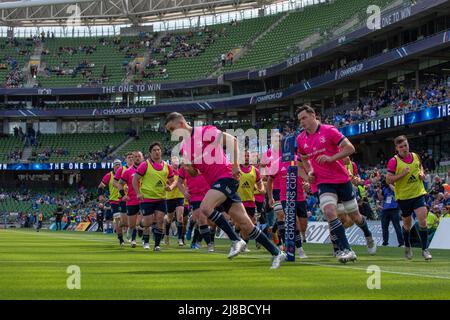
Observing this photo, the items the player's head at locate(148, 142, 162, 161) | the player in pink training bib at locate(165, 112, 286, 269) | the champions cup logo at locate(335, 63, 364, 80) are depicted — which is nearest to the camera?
the player in pink training bib at locate(165, 112, 286, 269)

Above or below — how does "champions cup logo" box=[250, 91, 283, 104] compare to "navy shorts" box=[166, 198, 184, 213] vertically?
above

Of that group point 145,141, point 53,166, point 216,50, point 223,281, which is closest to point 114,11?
point 216,50

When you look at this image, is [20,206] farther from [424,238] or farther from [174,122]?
[174,122]

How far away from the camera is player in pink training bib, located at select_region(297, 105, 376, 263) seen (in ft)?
45.6

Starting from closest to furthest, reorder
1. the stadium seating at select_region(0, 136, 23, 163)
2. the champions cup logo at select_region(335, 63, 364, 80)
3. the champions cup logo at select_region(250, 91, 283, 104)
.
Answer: the champions cup logo at select_region(335, 63, 364, 80), the champions cup logo at select_region(250, 91, 283, 104), the stadium seating at select_region(0, 136, 23, 163)

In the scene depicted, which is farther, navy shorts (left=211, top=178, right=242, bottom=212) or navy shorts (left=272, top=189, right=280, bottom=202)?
navy shorts (left=272, top=189, right=280, bottom=202)

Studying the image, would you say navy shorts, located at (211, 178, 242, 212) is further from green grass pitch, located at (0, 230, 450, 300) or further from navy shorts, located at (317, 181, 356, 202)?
navy shorts, located at (317, 181, 356, 202)

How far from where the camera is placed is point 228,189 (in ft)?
43.5

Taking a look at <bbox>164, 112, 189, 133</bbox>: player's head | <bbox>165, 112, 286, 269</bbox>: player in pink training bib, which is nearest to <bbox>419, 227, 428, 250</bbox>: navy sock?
<bbox>165, 112, 286, 269</bbox>: player in pink training bib

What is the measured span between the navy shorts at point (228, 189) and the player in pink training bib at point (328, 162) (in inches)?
63.6

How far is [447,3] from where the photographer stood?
149ft

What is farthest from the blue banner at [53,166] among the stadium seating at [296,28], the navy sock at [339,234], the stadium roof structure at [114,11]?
the navy sock at [339,234]

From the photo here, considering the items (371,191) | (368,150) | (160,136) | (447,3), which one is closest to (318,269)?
(371,191)
